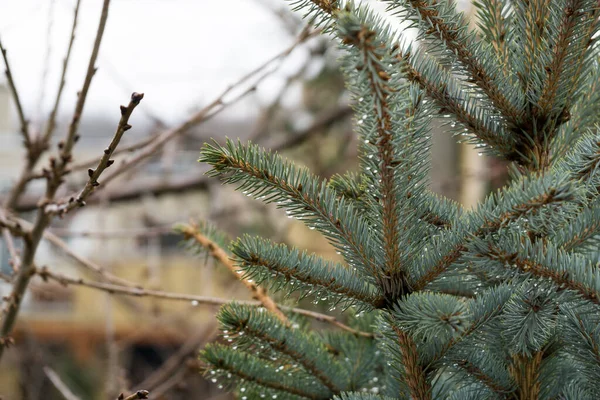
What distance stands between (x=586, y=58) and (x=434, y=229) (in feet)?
0.83

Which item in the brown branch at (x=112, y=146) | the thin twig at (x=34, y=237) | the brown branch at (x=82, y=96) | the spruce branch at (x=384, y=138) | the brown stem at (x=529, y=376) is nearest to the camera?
the spruce branch at (x=384, y=138)

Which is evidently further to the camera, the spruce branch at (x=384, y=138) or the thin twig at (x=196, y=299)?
the thin twig at (x=196, y=299)

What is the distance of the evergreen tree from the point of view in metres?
0.49

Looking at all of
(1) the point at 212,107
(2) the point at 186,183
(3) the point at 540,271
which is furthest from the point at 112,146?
(2) the point at 186,183

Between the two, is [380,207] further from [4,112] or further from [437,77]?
[4,112]

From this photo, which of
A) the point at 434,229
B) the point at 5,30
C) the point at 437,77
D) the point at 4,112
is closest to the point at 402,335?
the point at 434,229

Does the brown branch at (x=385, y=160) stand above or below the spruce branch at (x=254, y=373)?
above

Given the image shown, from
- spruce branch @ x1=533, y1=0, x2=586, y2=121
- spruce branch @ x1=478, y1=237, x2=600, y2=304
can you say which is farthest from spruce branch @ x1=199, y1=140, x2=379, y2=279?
spruce branch @ x1=533, y1=0, x2=586, y2=121

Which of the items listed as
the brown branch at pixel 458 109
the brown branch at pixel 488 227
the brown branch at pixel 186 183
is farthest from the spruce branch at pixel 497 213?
the brown branch at pixel 186 183

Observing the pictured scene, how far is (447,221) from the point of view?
2.10 ft

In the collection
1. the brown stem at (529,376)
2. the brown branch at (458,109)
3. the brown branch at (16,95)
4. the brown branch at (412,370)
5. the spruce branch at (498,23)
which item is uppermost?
the brown branch at (16,95)

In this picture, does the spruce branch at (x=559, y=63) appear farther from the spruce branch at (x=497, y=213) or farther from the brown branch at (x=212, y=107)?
the brown branch at (x=212, y=107)

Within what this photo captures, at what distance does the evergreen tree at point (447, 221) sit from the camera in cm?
49

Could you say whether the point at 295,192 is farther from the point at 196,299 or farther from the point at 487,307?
the point at 196,299
